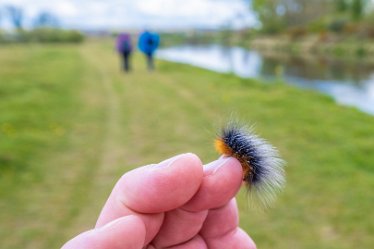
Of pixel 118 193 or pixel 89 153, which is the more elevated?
pixel 118 193

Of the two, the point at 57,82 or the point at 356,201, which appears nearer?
the point at 356,201

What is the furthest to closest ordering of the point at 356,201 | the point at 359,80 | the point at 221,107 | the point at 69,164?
the point at 359,80
the point at 221,107
the point at 69,164
the point at 356,201

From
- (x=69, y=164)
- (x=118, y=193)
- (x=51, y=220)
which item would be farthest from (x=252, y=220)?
Result: (x=118, y=193)

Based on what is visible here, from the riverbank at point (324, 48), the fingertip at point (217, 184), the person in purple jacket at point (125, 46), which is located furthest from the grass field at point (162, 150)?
the riverbank at point (324, 48)

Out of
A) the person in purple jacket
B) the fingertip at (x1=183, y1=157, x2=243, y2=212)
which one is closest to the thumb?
the fingertip at (x1=183, y1=157, x2=243, y2=212)

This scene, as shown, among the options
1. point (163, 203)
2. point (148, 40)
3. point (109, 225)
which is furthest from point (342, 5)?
point (109, 225)

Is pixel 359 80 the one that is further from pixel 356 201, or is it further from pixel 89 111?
pixel 356 201

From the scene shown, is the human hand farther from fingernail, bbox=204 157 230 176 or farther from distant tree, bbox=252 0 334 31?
distant tree, bbox=252 0 334 31

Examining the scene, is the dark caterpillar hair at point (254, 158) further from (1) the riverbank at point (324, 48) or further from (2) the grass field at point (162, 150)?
(1) the riverbank at point (324, 48)

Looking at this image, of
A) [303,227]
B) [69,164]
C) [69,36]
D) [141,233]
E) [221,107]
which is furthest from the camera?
[69,36]

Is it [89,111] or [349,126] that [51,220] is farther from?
[349,126]
